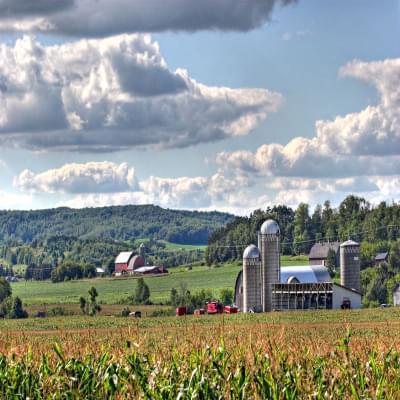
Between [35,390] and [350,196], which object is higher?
[350,196]

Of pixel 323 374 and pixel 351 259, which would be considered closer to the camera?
pixel 323 374

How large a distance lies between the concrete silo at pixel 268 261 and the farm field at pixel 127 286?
35680mm

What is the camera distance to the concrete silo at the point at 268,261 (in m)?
95.9

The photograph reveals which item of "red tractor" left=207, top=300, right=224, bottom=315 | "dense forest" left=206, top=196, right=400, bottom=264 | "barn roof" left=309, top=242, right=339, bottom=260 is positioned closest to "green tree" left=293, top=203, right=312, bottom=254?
"dense forest" left=206, top=196, right=400, bottom=264

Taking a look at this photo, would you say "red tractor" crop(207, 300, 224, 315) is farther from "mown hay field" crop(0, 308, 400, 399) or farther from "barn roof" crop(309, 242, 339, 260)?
"mown hay field" crop(0, 308, 400, 399)

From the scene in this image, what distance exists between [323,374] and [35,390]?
5484 mm

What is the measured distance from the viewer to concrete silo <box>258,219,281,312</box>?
95.9 m

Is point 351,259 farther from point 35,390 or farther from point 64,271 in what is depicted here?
point 64,271

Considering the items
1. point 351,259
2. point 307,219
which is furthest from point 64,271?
point 351,259

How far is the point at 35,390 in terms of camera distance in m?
18.8

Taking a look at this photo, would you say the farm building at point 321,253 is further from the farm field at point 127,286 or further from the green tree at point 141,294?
the green tree at point 141,294

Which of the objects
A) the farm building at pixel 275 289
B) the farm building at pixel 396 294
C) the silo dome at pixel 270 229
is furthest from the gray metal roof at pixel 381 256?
the silo dome at pixel 270 229

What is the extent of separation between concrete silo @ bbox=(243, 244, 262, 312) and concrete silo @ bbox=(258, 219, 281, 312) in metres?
0.55

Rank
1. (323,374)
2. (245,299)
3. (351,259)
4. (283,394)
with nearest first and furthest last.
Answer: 1. (283,394)
2. (323,374)
3. (245,299)
4. (351,259)
